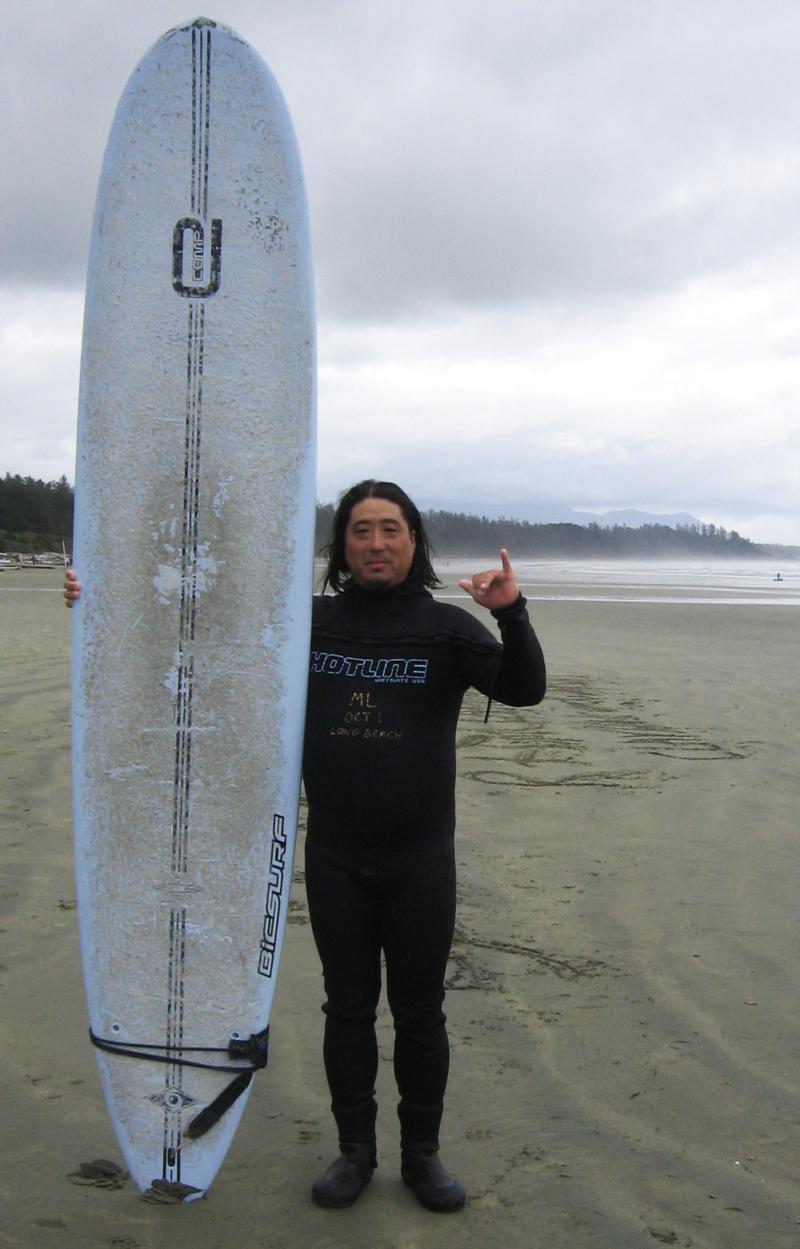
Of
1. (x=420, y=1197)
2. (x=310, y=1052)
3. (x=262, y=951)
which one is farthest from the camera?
(x=310, y=1052)

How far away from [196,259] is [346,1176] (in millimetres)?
2225

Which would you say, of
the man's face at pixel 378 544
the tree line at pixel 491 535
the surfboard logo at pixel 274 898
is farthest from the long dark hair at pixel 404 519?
the tree line at pixel 491 535

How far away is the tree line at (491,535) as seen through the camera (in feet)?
194

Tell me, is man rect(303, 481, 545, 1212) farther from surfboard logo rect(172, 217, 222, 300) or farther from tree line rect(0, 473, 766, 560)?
tree line rect(0, 473, 766, 560)

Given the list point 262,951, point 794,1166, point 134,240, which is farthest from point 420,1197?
point 134,240

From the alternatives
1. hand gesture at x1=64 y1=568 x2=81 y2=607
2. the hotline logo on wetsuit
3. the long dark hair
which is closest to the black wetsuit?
the hotline logo on wetsuit

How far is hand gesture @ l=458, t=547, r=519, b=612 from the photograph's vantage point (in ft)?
7.66

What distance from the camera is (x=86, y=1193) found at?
2.39 m

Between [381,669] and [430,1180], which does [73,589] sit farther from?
[430,1180]

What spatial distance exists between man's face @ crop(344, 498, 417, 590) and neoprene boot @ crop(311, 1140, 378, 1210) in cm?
125

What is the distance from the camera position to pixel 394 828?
2.31 metres

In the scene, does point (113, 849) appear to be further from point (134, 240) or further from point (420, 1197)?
point (134, 240)

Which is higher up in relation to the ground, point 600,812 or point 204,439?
point 204,439

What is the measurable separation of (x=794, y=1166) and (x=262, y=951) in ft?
4.34
